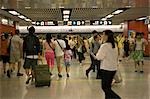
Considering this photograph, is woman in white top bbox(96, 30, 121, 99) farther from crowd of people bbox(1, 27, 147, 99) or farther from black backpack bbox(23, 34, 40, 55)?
black backpack bbox(23, 34, 40, 55)

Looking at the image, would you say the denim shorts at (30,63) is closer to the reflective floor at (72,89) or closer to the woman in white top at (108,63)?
the reflective floor at (72,89)

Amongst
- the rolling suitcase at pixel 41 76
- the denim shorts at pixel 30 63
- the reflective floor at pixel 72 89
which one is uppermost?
the denim shorts at pixel 30 63

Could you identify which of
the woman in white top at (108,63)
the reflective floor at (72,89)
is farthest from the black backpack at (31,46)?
the woman in white top at (108,63)

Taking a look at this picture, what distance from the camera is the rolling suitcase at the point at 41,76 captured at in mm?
11781

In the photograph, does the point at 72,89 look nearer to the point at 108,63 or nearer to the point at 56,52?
the point at 56,52

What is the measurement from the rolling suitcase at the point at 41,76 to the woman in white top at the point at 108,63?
4.07 metres

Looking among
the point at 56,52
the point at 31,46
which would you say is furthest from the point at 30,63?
the point at 56,52

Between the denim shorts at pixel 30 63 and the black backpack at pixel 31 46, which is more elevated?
the black backpack at pixel 31 46

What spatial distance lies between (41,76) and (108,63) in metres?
4.21

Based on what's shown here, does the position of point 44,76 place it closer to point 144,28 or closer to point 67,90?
point 67,90

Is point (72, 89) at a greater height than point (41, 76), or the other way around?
point (41, 76)

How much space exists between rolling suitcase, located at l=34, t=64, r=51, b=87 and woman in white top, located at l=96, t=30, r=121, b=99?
4.07m

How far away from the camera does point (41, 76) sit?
11.8 meters

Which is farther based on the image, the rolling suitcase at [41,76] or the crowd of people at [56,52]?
the rolling suitcase at [41,76]
